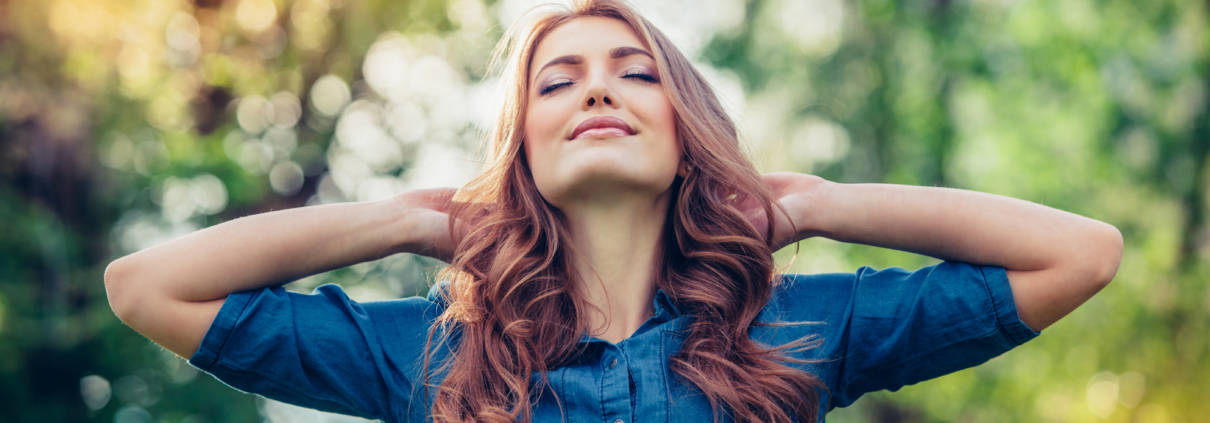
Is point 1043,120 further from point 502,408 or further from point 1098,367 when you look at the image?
point 502,408

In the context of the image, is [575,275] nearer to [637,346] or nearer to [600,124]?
[637,346]

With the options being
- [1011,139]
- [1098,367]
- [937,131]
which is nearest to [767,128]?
[937,131]

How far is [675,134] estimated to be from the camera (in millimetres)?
2139

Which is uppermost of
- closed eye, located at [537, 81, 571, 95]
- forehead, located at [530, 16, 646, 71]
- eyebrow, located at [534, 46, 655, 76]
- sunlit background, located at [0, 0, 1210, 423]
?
forehead, located at [530, 16, 646, 71]

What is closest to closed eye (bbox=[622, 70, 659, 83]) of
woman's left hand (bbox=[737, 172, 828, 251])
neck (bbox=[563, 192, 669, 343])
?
neck (bbox=[563, 192, 669, 343])

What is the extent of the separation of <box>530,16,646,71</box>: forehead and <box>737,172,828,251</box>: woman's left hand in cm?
59

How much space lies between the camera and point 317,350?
1899 mm

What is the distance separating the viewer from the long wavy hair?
1.87 m

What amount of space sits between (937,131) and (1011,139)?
849 mm

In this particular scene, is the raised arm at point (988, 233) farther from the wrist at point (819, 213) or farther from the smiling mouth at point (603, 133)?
the smiling mouth at point (603, 133)

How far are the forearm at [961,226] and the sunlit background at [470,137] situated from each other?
5423 millimetres

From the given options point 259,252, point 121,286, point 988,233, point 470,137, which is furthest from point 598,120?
point 470,137

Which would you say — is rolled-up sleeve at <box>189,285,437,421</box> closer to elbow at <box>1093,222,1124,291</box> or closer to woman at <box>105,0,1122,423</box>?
woman at <box>105,0,1122,423</box>

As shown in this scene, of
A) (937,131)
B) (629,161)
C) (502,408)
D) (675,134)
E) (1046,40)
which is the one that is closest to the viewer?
(502,408)
